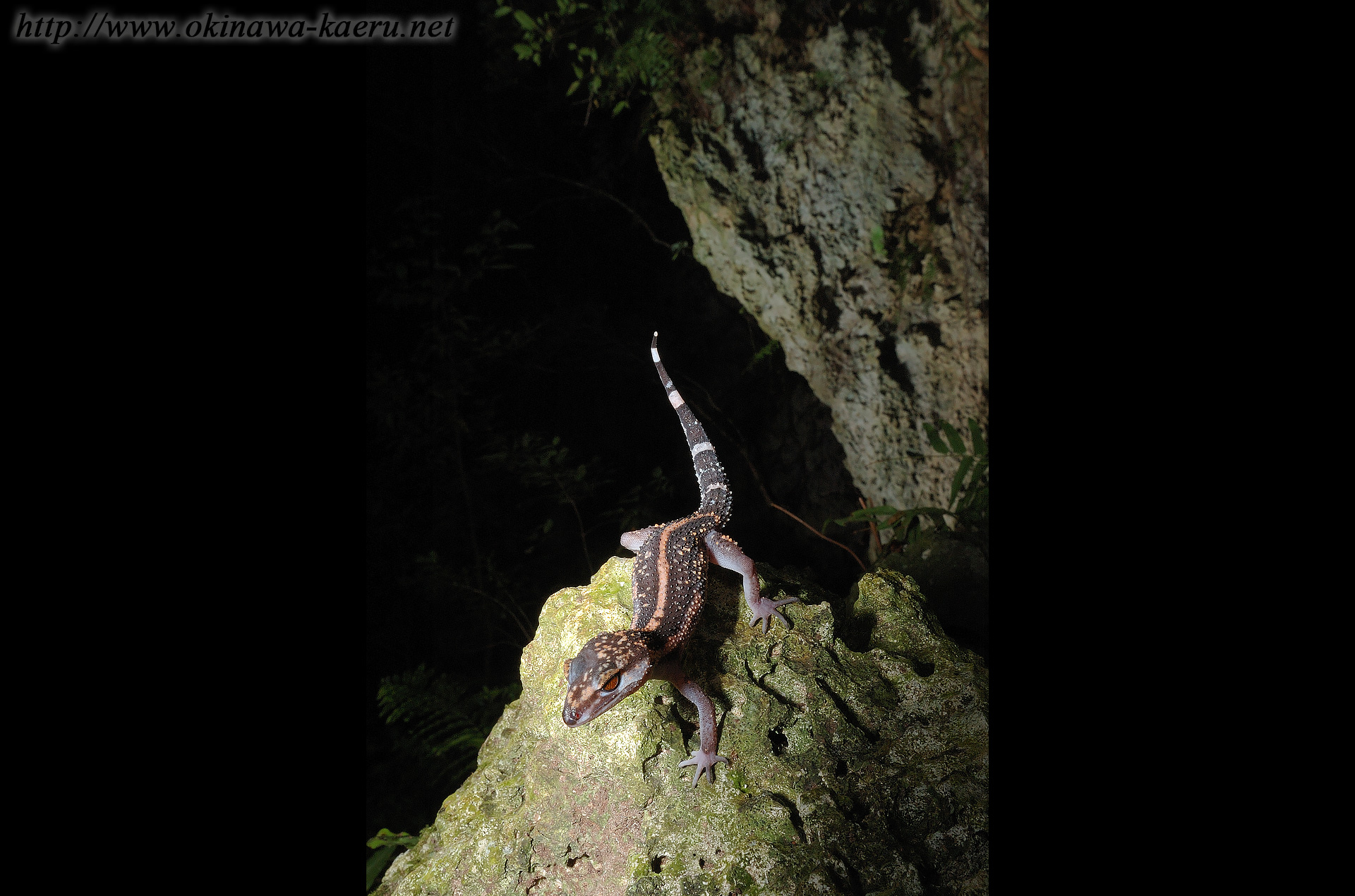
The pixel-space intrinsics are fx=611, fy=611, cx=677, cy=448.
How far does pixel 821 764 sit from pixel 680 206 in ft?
10.6

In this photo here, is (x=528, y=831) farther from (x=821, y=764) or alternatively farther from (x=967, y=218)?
(x=967, y=218)

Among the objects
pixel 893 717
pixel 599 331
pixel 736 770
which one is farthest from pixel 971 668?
pixel 599 331

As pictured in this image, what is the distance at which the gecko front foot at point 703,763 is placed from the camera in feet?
6.05

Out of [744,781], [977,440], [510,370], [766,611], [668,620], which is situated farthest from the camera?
[977,440]

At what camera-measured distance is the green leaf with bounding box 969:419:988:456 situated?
367 cm

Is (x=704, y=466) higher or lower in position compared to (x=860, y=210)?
lower

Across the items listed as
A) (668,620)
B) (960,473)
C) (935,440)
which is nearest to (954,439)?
(935,440)

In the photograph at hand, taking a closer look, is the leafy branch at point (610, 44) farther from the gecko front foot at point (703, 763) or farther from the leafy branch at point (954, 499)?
the gecko front foot at point (703, 763)

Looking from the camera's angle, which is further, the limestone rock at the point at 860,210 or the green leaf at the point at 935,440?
the green leaf at the point at 935,440

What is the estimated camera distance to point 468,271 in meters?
3.36

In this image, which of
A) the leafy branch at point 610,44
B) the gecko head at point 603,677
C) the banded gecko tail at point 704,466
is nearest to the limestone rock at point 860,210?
the leafy branch at point 610,44

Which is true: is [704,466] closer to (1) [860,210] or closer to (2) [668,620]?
(2) [668,620]

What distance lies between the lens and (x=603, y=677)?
1836mm

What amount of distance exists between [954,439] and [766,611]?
2096 millimetres
